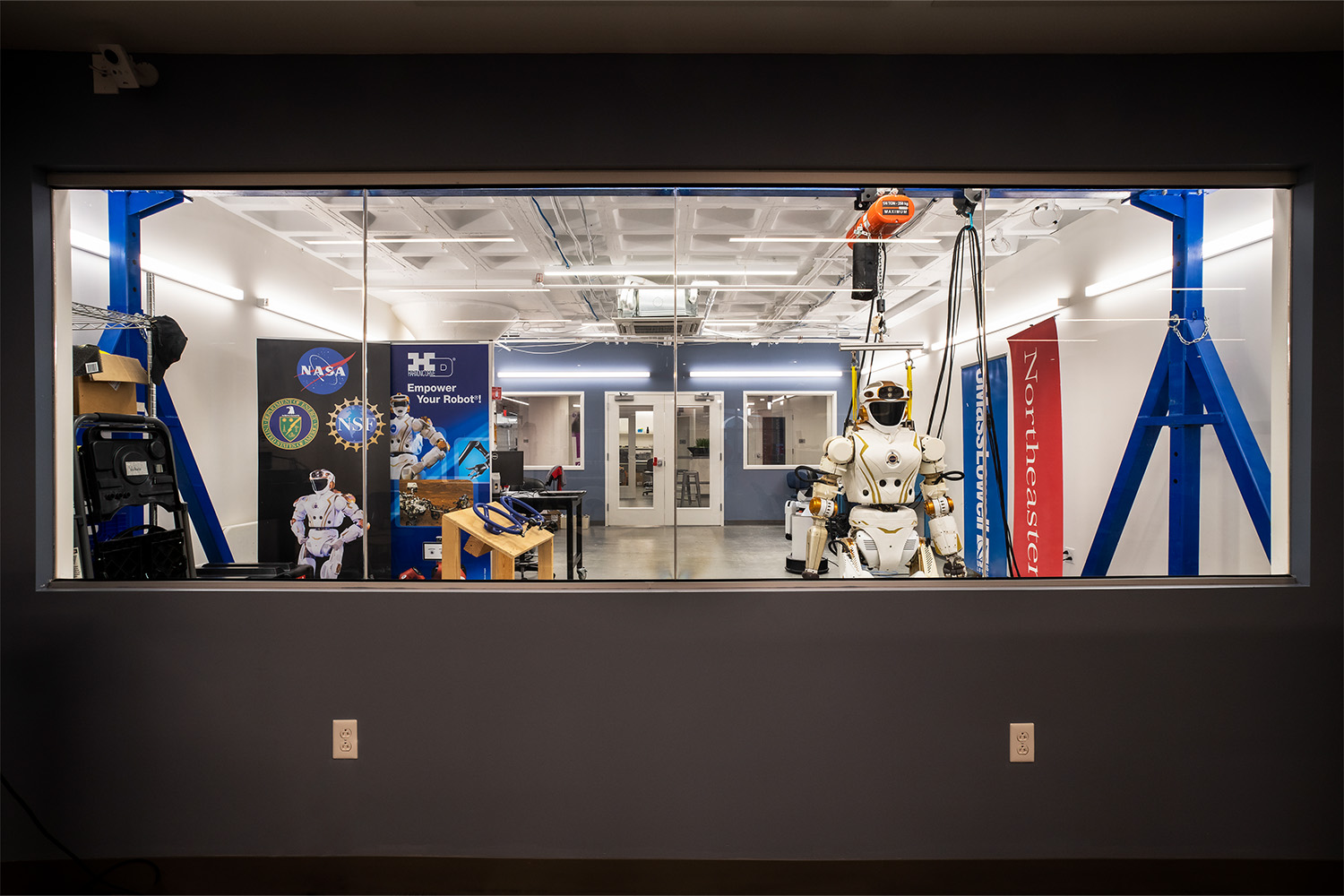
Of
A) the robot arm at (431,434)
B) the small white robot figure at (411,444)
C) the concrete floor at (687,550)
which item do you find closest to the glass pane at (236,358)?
the small white robot figure at (411,444)

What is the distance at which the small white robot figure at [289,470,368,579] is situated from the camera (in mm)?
3238

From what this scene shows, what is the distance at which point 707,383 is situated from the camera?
298cm

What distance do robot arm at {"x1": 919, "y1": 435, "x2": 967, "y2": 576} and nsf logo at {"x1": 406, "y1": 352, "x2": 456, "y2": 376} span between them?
114 inches

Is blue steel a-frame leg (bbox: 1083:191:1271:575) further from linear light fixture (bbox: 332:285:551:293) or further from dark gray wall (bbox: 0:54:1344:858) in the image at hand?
linear light fixture (bbox: 332:285:551:293)

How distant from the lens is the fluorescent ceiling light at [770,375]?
301cm

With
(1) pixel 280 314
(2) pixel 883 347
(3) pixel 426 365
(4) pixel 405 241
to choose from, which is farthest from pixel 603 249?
(2) pixel 883 347

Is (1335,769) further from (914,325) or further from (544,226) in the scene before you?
(544,226)

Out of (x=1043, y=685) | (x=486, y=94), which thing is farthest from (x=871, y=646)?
(x=486, y=94)

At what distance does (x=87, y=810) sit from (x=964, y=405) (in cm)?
476

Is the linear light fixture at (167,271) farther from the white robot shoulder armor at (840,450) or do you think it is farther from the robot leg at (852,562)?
the robot leg at (852,562)

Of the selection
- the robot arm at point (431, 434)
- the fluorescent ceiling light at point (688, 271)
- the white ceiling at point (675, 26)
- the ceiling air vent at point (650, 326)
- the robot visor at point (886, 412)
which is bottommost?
the robot arm at point (431, 434)

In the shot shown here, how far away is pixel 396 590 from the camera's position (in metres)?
1.72

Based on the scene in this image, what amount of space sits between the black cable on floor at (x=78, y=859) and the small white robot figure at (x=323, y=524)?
1541 mm

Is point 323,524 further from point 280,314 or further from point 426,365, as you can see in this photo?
point 280,314
